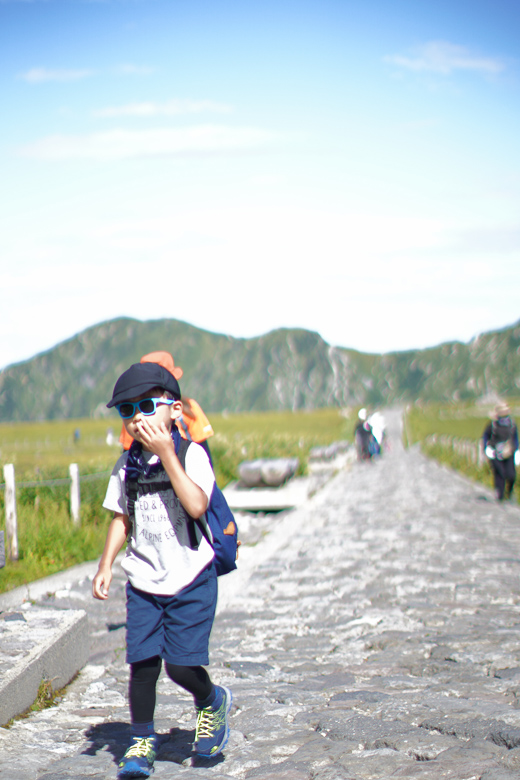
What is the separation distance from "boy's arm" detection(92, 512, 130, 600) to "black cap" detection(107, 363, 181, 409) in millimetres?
556

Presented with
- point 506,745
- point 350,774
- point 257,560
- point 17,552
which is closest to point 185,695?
point 350,774

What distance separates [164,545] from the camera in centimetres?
359

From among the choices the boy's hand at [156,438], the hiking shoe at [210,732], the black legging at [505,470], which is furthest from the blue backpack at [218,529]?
the black legging at [505,470]

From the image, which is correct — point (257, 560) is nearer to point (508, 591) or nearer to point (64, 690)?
point (508, 591)

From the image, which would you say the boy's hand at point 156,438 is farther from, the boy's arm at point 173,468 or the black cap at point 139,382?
the black cap at point 139,382

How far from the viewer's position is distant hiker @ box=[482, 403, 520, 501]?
15.9 meters

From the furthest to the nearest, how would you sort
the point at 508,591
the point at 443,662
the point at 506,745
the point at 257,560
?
the point at 257,560 → the point at 508,591 → the point at 443,662 → the point at 506,745

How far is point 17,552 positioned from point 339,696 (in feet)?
16.4

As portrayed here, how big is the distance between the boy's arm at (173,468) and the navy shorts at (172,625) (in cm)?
32

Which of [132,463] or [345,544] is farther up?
[132,463]

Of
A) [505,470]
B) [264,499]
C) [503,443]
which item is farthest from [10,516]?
[505,470]

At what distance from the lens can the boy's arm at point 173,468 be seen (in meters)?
3.46

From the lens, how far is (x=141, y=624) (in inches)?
140

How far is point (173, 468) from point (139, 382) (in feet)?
1.29
